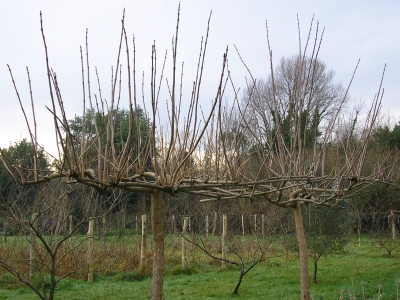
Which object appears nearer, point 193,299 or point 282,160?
point 282,160

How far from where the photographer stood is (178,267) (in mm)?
11086

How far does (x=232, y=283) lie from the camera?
9.40 metres

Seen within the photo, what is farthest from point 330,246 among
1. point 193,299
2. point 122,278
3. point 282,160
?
point 282,160

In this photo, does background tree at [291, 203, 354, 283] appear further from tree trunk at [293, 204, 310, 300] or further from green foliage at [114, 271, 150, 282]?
tree trunk at [293, 204, 310, 300]

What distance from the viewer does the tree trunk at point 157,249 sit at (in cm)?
261

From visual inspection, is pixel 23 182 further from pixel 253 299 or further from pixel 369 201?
pixel 369 201

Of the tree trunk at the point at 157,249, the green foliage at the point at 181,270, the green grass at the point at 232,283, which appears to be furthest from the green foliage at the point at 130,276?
the tree trunk at the point at 157,249

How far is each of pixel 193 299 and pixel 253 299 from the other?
113cm

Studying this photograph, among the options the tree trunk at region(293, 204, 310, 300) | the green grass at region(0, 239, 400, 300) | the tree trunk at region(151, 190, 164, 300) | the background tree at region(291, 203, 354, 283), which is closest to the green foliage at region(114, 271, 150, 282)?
the green grass at region(0, 239, 400, 300)

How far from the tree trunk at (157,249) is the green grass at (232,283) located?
15.8 feet

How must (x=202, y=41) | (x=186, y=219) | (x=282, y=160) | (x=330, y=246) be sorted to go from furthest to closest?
(x=186, y=219) → (x=330, y=246) → (x=282, y=160) → (x=202, y=41)

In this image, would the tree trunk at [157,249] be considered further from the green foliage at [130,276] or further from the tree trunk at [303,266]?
the green foliage at [130,276]

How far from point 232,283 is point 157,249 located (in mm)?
7234

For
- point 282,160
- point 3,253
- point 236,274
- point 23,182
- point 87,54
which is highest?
point 87,54
